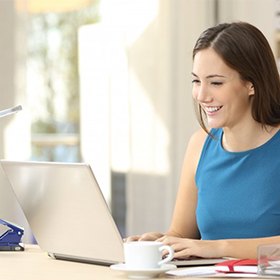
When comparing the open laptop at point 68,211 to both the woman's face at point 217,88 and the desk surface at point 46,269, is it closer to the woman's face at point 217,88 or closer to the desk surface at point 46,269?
the desk surface at point 46,269

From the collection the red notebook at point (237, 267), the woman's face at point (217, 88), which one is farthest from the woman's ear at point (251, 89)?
the red notebook at point (237, 267)

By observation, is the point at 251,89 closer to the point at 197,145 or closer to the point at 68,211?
the point at 197,145

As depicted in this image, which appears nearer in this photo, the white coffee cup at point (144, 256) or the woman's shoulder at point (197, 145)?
the white coffee cup at point (144, 256)

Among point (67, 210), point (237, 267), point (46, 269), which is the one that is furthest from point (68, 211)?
point (237, 267)

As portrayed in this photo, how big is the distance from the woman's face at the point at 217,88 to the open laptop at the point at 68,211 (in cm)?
47

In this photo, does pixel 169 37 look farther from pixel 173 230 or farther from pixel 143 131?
pixel 173 230

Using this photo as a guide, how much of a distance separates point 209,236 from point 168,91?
96.8 inches

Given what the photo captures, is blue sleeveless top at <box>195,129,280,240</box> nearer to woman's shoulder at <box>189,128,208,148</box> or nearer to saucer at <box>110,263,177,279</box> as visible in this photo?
woman's shoulder at <box>189,128,208,148</box>

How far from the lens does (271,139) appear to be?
101 inches

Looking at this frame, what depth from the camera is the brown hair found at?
2492mm

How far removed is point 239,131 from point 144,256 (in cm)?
68

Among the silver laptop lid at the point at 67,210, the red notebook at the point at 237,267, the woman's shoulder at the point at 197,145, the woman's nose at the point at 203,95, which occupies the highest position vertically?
the woman's nose at the point at 203,95

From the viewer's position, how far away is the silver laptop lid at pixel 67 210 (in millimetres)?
2080

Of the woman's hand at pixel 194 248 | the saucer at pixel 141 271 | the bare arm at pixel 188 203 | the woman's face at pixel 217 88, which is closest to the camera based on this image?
the saucer at pixel 141 271
